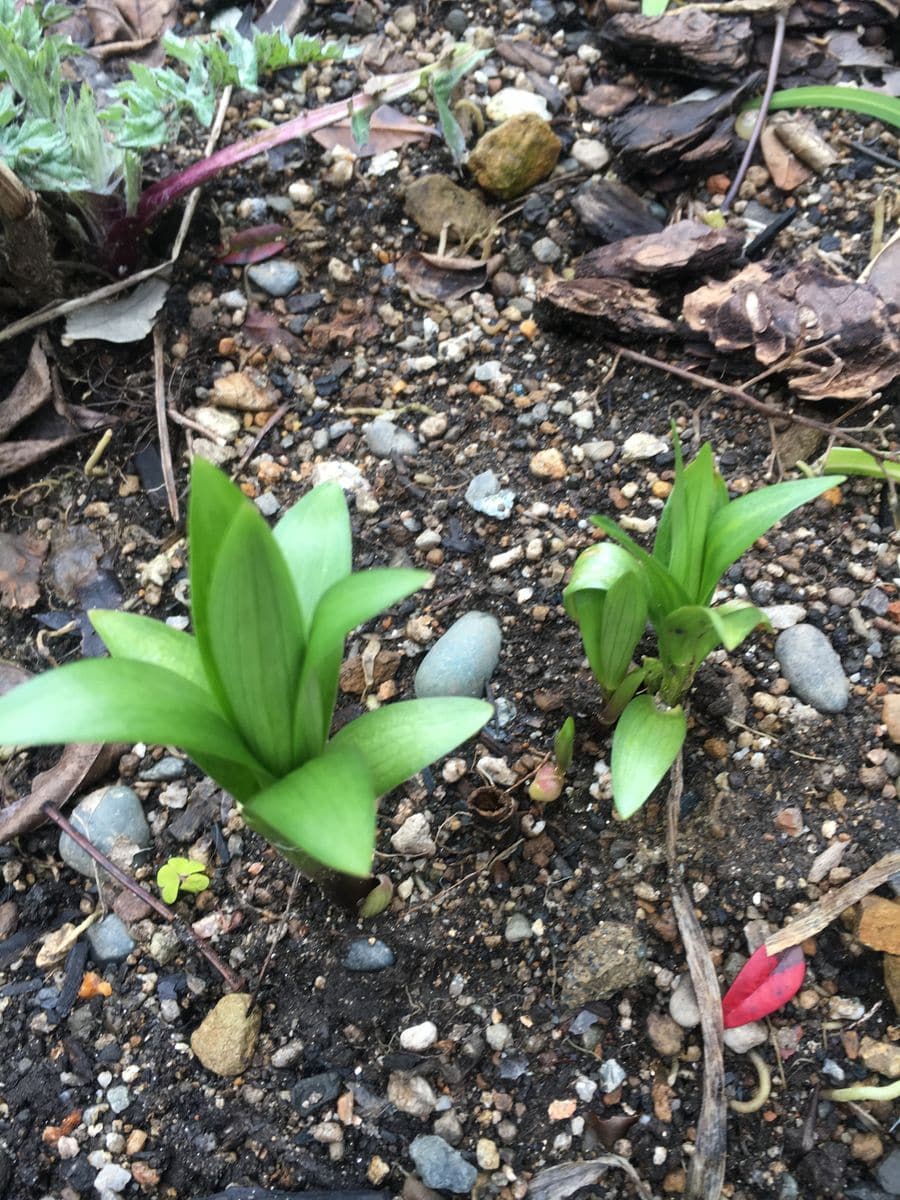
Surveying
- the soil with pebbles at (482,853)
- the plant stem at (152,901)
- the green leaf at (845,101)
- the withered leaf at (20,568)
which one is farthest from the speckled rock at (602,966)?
the green leaf at (845,101)

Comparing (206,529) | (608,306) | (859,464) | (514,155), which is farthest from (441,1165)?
(514,155)

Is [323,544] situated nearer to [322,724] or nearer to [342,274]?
[322,724]

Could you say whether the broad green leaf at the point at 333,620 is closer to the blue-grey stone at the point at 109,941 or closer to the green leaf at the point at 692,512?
the green leaf at the point at 692,512

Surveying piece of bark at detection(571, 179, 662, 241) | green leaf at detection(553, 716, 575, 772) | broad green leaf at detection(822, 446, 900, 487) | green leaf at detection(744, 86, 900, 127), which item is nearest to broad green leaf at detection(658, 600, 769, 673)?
green leaf at detection(553, 716, 575, 772)

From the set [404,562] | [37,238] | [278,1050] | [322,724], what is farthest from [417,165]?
[278,1050]

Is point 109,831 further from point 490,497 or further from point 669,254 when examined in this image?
point 669,254

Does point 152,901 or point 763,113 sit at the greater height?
point 763,113
